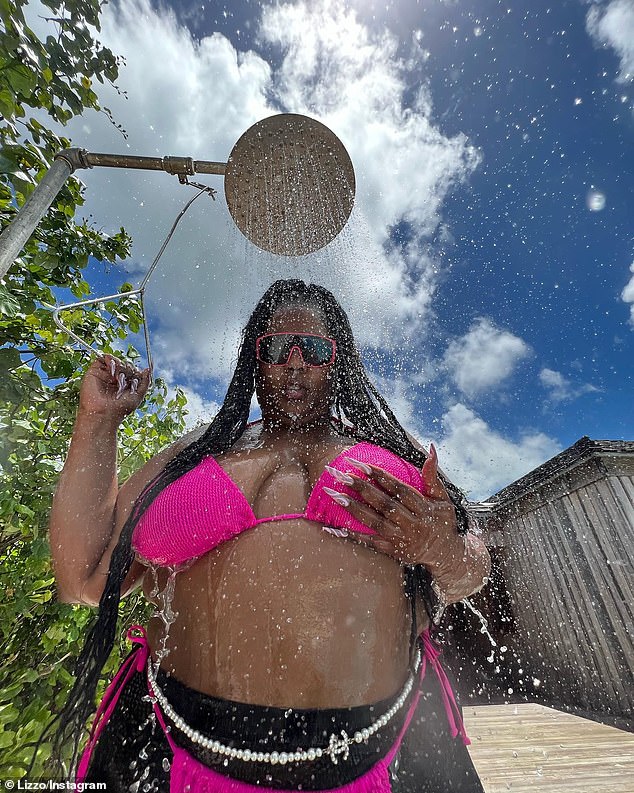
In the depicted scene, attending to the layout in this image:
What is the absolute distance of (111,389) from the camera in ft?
5.64

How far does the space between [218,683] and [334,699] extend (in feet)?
1.14

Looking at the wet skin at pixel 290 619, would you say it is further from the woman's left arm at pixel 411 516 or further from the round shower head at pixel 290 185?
the round shower head at pixel 290 185

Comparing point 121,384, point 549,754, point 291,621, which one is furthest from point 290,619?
point 549,754

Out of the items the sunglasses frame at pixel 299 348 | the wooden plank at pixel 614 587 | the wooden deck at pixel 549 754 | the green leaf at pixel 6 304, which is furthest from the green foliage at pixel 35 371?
the wooden plank at pixel 614 587

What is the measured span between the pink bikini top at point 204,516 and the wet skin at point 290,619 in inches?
1.8

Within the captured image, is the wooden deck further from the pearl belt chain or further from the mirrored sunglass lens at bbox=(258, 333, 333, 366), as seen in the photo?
the mirrored sunglass lens at bbox=(258, 333, 333, 366)

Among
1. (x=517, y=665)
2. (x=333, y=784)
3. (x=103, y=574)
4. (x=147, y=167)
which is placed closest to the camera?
(x=333, y=784)

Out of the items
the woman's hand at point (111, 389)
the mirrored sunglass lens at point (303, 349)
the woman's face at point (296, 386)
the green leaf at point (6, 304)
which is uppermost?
the green leaf at point (6, 304)

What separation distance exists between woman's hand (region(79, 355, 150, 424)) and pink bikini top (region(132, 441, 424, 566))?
16.2 inches

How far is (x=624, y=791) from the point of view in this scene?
2900 mm

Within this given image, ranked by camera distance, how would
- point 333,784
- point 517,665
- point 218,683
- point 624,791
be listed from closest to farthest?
point 333,784 → point 218,683 → point 624,791 → point 517,665

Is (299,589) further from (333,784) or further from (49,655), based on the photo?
(49,655)

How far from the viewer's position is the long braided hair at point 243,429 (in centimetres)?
138

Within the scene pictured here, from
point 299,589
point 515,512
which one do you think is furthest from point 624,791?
point 515,512
